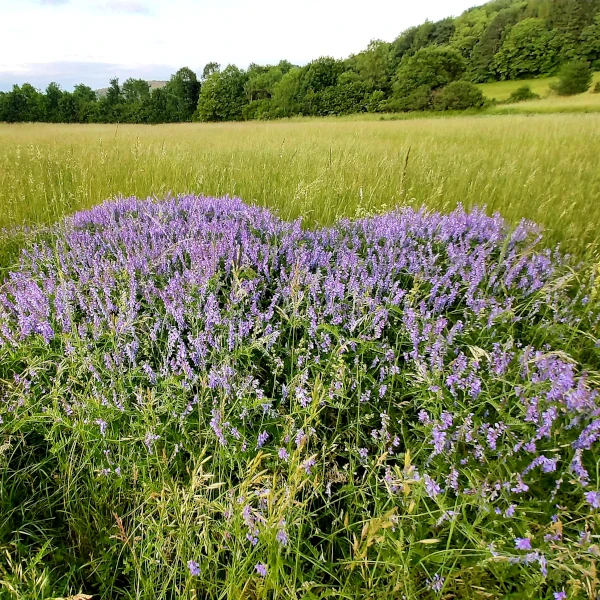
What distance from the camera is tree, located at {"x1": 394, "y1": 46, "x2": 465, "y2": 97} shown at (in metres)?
41.8

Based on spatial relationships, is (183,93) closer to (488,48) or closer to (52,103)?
(52,103)

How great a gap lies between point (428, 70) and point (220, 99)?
29508mm

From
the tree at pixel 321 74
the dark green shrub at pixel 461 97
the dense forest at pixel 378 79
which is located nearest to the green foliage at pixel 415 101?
the dense forest at pixel 378 79

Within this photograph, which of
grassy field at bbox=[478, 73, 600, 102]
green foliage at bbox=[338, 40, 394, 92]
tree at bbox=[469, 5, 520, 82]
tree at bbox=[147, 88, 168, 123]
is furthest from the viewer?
tree at bbox=[147, 88, 168, 123]

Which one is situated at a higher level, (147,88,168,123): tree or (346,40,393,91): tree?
(346,40,393,91): tree

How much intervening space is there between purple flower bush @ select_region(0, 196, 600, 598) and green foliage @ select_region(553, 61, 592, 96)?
45.8 metres

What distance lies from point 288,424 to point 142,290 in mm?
1138

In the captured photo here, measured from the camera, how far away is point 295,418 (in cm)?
152

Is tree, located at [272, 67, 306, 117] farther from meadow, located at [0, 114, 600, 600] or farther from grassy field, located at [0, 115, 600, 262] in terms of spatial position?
meadow, located at [0, 114, 600, 600]

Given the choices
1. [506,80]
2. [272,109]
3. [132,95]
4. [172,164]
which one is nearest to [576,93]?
[506,80]

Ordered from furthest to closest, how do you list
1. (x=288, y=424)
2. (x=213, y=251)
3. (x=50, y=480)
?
(x=213, y=251)
(x=50, y=480)
(x=288, y=424)

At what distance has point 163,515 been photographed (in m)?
1.18

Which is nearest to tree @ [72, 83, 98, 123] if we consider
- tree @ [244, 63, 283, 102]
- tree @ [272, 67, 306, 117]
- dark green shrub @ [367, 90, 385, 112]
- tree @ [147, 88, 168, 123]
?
tree @ [147, 88, 168, 123]

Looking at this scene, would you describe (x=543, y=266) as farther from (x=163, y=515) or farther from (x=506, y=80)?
(x=506, y=80)
